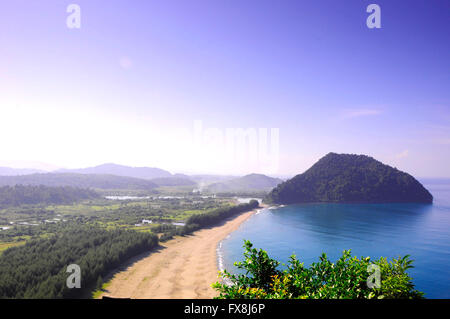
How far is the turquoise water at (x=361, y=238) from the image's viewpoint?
188 feet

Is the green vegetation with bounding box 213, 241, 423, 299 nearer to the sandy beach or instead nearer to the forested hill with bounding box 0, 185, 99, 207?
the sandy beach

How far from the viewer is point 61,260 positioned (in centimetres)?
4728

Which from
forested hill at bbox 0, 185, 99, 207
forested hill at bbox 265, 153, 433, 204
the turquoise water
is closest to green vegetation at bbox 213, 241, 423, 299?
the turquoise water

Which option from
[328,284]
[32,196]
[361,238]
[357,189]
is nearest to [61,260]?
[328,284]

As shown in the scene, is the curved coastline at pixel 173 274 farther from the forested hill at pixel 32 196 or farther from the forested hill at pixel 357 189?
the forested hill at pixel 32 196

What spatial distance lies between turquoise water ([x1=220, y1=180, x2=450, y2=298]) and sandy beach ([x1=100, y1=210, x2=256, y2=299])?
249 inches

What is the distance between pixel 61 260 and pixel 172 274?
70.1 feet

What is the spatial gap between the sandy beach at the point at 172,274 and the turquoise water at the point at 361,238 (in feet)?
20.8

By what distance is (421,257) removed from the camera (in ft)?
211

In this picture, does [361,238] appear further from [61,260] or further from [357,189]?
[357,189]

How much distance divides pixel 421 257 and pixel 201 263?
57.4m

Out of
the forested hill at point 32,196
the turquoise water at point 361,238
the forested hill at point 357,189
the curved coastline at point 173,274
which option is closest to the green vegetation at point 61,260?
the curved coastline at point 173,274

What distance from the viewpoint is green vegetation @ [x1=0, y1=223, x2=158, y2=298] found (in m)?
36.7
